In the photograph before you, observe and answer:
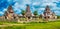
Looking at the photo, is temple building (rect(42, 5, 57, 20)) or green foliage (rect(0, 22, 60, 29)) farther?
temple building (rect(42, 5, 57, 20))

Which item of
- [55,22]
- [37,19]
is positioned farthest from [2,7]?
[55,22]

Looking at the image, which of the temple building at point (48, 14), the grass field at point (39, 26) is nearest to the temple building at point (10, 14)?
the grass field at point (39, 26)

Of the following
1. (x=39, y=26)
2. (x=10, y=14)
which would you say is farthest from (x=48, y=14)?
(x=10, y=14)

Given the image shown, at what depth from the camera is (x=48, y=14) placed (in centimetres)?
942

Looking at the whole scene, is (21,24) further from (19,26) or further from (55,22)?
(55,22)

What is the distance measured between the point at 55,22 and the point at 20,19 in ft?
3.74

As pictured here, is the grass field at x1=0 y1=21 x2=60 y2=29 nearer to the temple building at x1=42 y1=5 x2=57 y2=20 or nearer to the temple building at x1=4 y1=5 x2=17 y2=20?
the temple building at x1=42 y1=5 x2=57 y2=20

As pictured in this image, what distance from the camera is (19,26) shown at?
28.8 feet

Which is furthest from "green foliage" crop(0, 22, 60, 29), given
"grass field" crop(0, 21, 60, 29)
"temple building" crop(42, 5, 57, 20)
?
"temple building" crop(42, 5, 57, 20)

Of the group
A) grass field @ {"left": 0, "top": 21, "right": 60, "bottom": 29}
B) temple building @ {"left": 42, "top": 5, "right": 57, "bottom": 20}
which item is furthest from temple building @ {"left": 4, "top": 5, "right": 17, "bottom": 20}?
temple building @ {"left": 42, "top": 5, "right": 57, "bottom": 20}

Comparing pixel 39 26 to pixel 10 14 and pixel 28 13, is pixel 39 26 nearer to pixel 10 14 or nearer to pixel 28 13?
pixel 28 13

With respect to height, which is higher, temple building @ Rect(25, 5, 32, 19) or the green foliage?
temple building @ Rect(25, 5, 32, 19)

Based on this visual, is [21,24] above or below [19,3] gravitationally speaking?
below

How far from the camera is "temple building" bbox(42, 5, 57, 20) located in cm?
890
